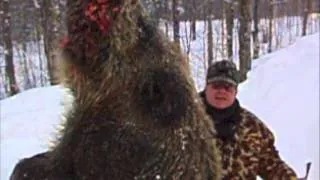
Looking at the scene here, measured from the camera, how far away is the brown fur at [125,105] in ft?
4.66

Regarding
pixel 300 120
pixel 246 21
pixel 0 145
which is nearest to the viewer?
pixel 0 145

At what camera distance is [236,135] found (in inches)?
127

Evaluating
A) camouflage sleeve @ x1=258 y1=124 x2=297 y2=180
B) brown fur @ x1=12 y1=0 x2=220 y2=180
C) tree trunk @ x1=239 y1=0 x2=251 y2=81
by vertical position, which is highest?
brown fur @ x1=12 y1=0 x2=220 y2=180

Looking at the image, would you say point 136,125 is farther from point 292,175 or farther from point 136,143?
point 292,175

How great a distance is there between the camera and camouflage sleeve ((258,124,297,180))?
127 inches

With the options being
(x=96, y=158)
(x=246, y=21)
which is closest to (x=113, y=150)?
(x=96, y=158)

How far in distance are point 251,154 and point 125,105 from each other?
1.89 m

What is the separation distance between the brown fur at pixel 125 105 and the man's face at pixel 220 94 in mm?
1571

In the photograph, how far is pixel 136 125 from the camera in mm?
1488

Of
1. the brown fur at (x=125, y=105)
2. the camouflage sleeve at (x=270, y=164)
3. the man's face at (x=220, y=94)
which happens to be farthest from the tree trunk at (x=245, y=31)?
the brown fur at (x=125, y=105)

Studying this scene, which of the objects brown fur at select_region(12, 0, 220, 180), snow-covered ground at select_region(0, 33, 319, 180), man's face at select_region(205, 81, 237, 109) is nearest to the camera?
brown fur at select_region(12, 0, 220, 180)

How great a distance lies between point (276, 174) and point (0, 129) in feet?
17.0

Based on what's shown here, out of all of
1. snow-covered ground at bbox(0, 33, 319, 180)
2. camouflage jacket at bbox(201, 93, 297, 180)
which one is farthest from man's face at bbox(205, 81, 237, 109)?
snow-covered ground at bbox(0, 33, 319, 180)

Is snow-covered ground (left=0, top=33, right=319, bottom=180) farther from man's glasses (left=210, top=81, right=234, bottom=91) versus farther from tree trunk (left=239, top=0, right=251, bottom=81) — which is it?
man's glasses (left=210, top=81, right=234, bottom=91)
